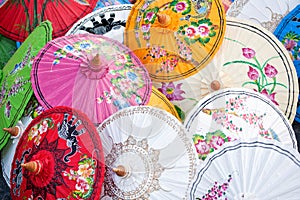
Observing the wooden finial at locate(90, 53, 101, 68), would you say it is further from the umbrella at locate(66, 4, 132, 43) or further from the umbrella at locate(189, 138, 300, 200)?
the umbrella at locate(189, 138, 300, 200)

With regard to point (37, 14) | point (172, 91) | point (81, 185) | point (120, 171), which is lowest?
point (81, 185)

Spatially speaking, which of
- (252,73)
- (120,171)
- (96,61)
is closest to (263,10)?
(252,73)

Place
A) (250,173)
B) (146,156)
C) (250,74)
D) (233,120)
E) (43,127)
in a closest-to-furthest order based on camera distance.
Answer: (250,173), (146,156), (43,127), (233,120), (250,74)

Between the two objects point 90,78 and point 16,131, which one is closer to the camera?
point 90,78

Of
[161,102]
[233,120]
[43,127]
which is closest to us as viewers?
[43,127]

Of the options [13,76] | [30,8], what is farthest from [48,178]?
[30,8]

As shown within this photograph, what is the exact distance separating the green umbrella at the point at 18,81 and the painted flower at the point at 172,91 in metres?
0.78

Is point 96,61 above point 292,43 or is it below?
below

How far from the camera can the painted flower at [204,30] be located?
302cm

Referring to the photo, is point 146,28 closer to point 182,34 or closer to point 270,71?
point 182,34

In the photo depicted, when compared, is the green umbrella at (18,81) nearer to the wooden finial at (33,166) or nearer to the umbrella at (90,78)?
the umbrella at (90,78)

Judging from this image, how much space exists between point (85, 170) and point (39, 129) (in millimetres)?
418

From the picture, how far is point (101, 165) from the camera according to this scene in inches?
97.7

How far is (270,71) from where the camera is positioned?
3.09m
